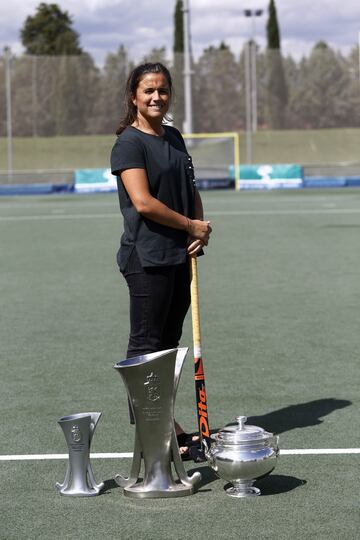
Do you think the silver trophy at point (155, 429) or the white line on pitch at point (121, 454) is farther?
the white line on pitch at point (121, 454)

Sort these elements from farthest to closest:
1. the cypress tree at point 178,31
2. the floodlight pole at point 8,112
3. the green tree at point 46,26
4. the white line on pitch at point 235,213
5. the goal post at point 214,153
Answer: the green tree at point 46,26 → the cypress tree at point 178,31 → the floodlight pole at point 8,112 → the goal post at point 214,153 → the white line on pitch at point 235,213

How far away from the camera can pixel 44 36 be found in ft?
254

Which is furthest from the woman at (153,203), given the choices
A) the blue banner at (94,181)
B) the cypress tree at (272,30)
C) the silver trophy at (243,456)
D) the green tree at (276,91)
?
the cypress tree at (272,30)

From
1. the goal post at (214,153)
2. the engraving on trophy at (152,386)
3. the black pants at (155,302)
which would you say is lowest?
the engraving on trophy at (152,386)

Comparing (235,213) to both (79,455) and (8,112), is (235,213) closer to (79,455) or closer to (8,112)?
(8,112)

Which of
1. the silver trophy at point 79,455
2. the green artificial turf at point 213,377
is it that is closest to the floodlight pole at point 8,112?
the green artificial turf at point 213,377

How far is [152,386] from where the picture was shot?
14.6 feet

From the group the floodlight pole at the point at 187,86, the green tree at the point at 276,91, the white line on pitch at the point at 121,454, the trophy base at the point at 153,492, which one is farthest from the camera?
the green tree at the point at 276,91

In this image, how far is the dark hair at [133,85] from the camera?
4.80 metres

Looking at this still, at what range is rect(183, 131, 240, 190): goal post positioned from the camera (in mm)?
31953

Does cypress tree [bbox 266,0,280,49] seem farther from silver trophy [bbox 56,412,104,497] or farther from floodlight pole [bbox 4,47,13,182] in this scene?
silver trophy [bbox 56,412,104,497]

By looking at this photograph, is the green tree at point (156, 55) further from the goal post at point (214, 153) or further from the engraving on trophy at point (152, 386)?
the engraving on trophy at point (152, 386)

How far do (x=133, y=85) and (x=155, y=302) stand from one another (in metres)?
0.99

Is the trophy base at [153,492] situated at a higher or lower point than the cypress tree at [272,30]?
lower
